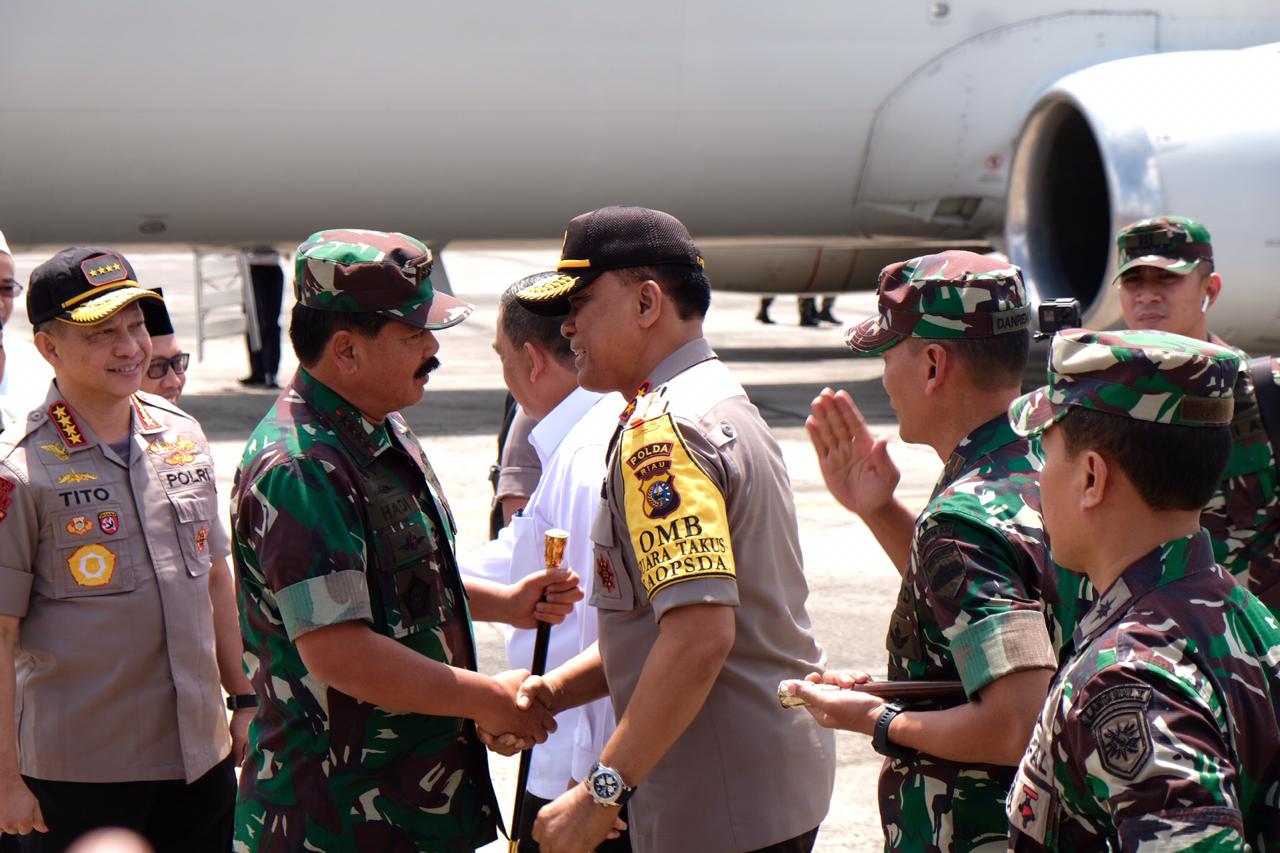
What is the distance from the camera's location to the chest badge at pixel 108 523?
117 inches

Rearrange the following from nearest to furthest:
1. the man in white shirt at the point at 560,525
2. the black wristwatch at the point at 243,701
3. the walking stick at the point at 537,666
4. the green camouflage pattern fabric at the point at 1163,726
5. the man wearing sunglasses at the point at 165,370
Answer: the green camouflage pattern fabric at the point at 1163,726 < the walking stick at the point at 537,666 < the man in white shirt at the point at 560,525 < the black wristwatch at the point at 243,701 < the man wearing sunglasses at the point at 165,370

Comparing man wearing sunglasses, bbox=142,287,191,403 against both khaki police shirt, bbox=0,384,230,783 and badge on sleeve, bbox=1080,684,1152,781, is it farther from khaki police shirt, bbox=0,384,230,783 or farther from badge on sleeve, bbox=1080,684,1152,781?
badge on sleeve, bbox=1080,684,1152,781

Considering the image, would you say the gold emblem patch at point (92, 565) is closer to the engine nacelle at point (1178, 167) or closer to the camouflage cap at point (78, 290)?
the camouflage cap at point (78, 290)

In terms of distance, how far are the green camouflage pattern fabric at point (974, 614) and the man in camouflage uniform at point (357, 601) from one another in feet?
2.22

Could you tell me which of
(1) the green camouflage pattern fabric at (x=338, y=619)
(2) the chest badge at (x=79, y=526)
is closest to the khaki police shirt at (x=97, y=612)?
(2) the chest badge at (x=79, y=526)

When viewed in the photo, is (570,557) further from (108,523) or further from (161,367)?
(161,367)

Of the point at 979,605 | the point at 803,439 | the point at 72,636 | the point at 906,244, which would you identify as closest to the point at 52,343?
the point at 72,636

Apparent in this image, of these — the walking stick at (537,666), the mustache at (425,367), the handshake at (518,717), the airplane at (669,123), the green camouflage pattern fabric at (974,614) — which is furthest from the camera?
the airplane at (669,123)

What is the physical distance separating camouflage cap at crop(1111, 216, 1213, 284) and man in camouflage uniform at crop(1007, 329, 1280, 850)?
2548 mm

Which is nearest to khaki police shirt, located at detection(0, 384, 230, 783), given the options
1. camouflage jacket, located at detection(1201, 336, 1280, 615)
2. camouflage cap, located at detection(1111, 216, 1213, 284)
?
camouflage jacket, located at detection(1201, 336, 1280, 615)

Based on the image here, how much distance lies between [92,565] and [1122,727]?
2155 millimetres

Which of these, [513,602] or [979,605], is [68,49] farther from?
[979,605]

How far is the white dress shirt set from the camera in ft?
9.34

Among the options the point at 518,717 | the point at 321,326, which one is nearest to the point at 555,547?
the point at 518,717
